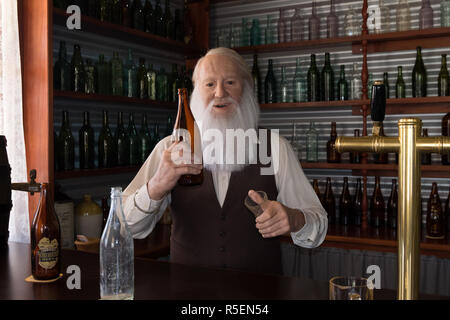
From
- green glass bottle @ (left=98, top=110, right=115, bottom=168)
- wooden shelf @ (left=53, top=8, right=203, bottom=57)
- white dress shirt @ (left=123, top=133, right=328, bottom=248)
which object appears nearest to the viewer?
white dress shirt @ (left=123, top=133, right=328, bottom=248)

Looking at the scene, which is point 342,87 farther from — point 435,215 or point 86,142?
point 86,142

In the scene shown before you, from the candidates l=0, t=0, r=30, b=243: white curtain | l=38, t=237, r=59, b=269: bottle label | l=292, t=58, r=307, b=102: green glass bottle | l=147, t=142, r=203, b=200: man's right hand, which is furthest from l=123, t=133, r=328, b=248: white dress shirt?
l=292, t=58, r=307, b=102: green glass bottle

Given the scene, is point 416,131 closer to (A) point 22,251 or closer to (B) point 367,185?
(A) point 22,251

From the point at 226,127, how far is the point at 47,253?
86 centimetres

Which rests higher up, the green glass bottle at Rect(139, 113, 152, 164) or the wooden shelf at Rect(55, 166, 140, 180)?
the green glass bottle at Rect(139, 113, 152, 164)

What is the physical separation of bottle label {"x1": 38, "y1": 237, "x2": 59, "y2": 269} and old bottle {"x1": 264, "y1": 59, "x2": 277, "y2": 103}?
7.64ft

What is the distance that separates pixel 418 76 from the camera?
2.91 m

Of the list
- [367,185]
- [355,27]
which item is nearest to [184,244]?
[367,185]

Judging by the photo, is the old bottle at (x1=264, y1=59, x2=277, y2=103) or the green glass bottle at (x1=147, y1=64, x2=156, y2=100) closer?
the green glass bottle at (x1=147, y1=64, x2=156, y2=100)

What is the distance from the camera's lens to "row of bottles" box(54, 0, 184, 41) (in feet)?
8.08

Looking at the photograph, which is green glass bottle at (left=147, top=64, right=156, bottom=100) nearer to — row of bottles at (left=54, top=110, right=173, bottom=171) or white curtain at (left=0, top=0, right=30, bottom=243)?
row of bottles at (left=54, top=110, right=173, bottom=171)

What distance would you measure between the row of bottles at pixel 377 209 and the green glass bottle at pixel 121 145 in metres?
1.29

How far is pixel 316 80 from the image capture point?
3.11 metres

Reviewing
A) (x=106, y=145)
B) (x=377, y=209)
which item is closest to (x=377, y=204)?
(x=377, y=209)
